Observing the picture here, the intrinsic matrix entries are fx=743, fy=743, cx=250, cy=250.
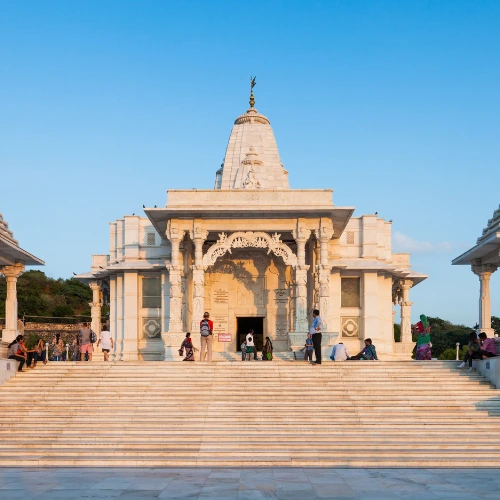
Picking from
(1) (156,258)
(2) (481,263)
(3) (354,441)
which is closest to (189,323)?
(1) (156,258)

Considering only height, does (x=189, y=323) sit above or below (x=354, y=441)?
above

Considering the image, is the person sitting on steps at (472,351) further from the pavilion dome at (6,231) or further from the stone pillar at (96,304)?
the stone pillar at (96,304)

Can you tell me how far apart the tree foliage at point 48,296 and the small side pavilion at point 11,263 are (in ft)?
148

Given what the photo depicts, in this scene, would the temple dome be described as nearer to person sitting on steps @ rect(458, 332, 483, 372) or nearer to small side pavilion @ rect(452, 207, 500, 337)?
small side pavilion @ rect(452, 207, 500, 337)

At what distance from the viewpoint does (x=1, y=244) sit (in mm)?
22297

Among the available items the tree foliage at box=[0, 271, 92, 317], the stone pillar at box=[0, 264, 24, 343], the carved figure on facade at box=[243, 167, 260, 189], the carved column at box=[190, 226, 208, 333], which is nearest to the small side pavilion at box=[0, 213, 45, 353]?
the stone pillar at box=[0, 264, 24, 343]

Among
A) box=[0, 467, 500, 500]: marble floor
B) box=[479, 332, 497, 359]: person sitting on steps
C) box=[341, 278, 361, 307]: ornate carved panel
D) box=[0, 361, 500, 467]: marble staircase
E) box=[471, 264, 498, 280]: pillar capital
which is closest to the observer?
box=[0, 467, 500, 500]: marble floor

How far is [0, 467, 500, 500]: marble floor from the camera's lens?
33.2ft

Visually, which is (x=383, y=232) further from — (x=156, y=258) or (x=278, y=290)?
(x=156, y=258)

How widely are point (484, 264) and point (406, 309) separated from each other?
11707 mm

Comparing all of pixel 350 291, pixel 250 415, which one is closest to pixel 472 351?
pixel 250 415

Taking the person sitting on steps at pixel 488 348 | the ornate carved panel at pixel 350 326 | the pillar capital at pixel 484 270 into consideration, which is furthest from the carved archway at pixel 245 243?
the person sitting on steps at pixel 488 348

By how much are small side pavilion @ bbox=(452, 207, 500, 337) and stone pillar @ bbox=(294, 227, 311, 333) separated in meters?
5.31

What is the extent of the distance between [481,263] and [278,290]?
28.8 ft
